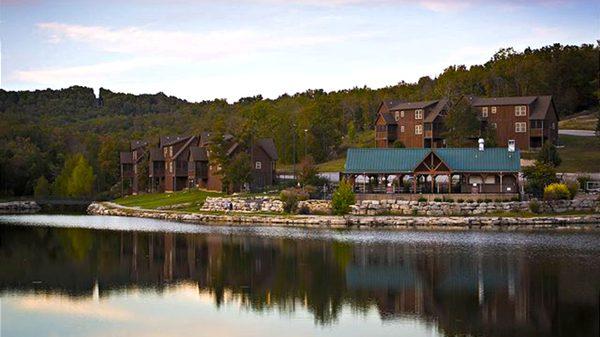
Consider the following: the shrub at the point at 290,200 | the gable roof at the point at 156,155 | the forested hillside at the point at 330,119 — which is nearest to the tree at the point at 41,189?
the forested hillside at the point at 330,119

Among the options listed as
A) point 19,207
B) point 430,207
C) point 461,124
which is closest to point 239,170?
point 430,207

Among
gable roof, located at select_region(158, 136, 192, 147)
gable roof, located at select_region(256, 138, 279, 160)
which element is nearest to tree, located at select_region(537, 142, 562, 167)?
gable roof, located at select_region(256, 138, 279, 160)

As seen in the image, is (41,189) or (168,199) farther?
(41,189)

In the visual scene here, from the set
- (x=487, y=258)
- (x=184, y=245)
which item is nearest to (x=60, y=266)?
(x=184, y=245)

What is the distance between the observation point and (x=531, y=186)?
71.1 meters

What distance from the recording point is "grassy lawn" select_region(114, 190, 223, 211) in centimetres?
8744

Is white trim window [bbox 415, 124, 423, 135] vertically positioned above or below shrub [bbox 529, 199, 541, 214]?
above

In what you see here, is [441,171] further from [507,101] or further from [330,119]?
[330,119]

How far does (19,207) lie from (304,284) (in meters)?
72.7

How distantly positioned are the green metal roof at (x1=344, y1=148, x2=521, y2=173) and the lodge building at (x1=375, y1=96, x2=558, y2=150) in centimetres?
1967

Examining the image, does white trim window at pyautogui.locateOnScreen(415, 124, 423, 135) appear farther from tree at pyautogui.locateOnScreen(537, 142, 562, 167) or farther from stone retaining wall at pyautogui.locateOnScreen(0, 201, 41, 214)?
stone retaining wall at pyautogui.locateOnScreen(0, 201, 41, 214)

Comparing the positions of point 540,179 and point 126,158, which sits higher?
point 126,158

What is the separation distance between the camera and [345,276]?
40312 mm

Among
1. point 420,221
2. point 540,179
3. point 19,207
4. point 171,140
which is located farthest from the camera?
point 171,140
